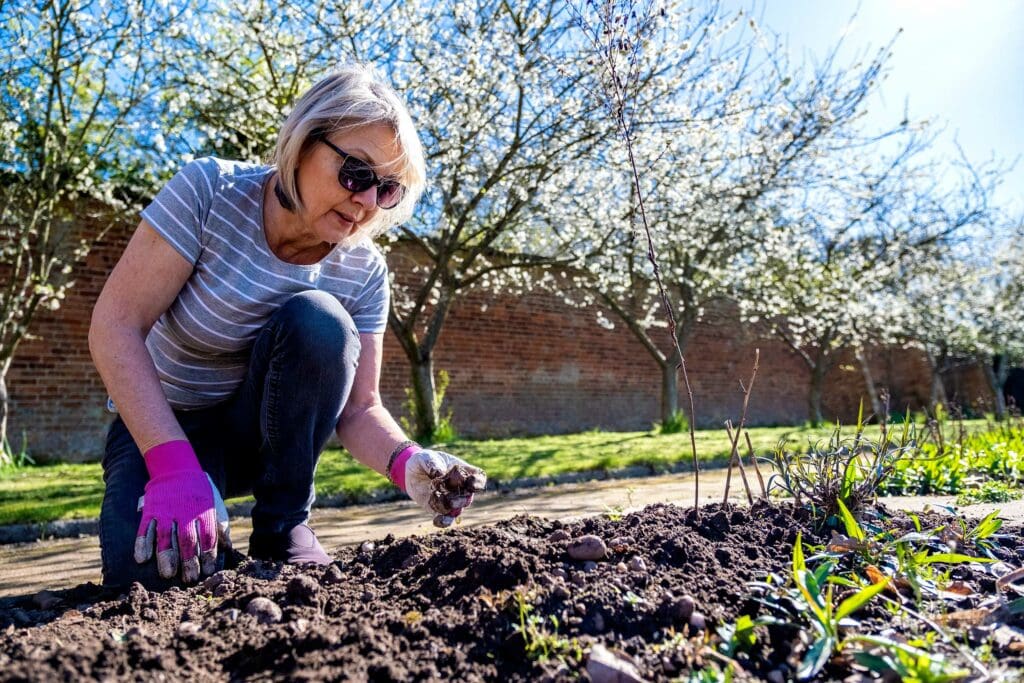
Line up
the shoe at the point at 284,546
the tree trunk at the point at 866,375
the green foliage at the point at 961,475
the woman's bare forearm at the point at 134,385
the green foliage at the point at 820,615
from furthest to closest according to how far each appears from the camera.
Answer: the tree trunk at the point at 866,375 < the green foliage at the point at 961,475 < the shoe at the point at 284,546 < the woman's bare forearm at the point at 134,385 < the green foliage at the point at 820,615

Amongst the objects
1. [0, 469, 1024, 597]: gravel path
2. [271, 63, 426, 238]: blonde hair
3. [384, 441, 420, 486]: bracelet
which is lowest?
[0, 469, 1024, 597]: gravel path

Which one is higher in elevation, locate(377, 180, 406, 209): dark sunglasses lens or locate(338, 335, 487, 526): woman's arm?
locate(377, 180, 406, 209): dark sunglasses lens

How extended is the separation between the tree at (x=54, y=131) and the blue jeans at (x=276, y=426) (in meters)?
5.10

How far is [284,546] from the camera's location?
2311 millimetres

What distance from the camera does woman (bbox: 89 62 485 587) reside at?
1.97 m

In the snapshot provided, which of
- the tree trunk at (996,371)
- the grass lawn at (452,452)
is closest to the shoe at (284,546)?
the grass lawn at (452,452)

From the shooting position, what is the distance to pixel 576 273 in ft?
40.4

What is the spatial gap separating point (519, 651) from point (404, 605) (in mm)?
345

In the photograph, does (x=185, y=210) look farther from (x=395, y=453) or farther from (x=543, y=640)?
(x=543, y=640)

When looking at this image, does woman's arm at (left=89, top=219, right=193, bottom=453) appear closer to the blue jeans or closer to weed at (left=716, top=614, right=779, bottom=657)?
the blue jeans

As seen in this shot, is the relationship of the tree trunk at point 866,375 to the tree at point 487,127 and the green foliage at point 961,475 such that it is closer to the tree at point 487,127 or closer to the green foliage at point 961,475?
the tree at point 487,127

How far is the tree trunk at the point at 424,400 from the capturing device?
855 centimetres

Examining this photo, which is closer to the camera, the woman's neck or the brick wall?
the woman's neck

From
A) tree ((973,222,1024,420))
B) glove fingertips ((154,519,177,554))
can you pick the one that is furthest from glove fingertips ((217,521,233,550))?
tree ((973,222,1024,420))
